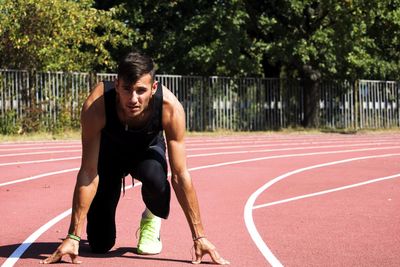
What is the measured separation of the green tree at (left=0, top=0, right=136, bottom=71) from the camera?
917 inches

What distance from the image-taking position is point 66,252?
5.66 m

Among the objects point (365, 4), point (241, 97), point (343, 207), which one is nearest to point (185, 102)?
point (241, 97)

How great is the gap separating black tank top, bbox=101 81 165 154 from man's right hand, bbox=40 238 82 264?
0.82 metres

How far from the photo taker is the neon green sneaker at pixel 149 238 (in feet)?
20.4

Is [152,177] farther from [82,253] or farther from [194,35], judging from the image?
[194,35]

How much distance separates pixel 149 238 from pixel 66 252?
0.81 metres

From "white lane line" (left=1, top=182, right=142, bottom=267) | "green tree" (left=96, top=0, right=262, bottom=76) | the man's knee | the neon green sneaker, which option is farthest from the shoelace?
"green tree" (left=96, top=0, right=262, bottom=76)

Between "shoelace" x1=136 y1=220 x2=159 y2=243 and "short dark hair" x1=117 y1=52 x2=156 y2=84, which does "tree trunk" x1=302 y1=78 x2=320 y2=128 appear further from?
"short dark hair" x1=117 y1=52 x2=156 y2=84

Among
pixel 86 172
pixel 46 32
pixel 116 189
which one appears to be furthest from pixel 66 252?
pixel 46 32

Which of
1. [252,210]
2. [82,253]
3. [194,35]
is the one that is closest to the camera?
[82,253]

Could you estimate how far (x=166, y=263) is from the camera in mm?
5902

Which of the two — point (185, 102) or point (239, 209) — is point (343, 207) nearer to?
point (239, 209)

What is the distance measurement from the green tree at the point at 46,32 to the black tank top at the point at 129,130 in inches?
697

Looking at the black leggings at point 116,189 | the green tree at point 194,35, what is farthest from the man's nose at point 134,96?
the green tree at point 194,35
